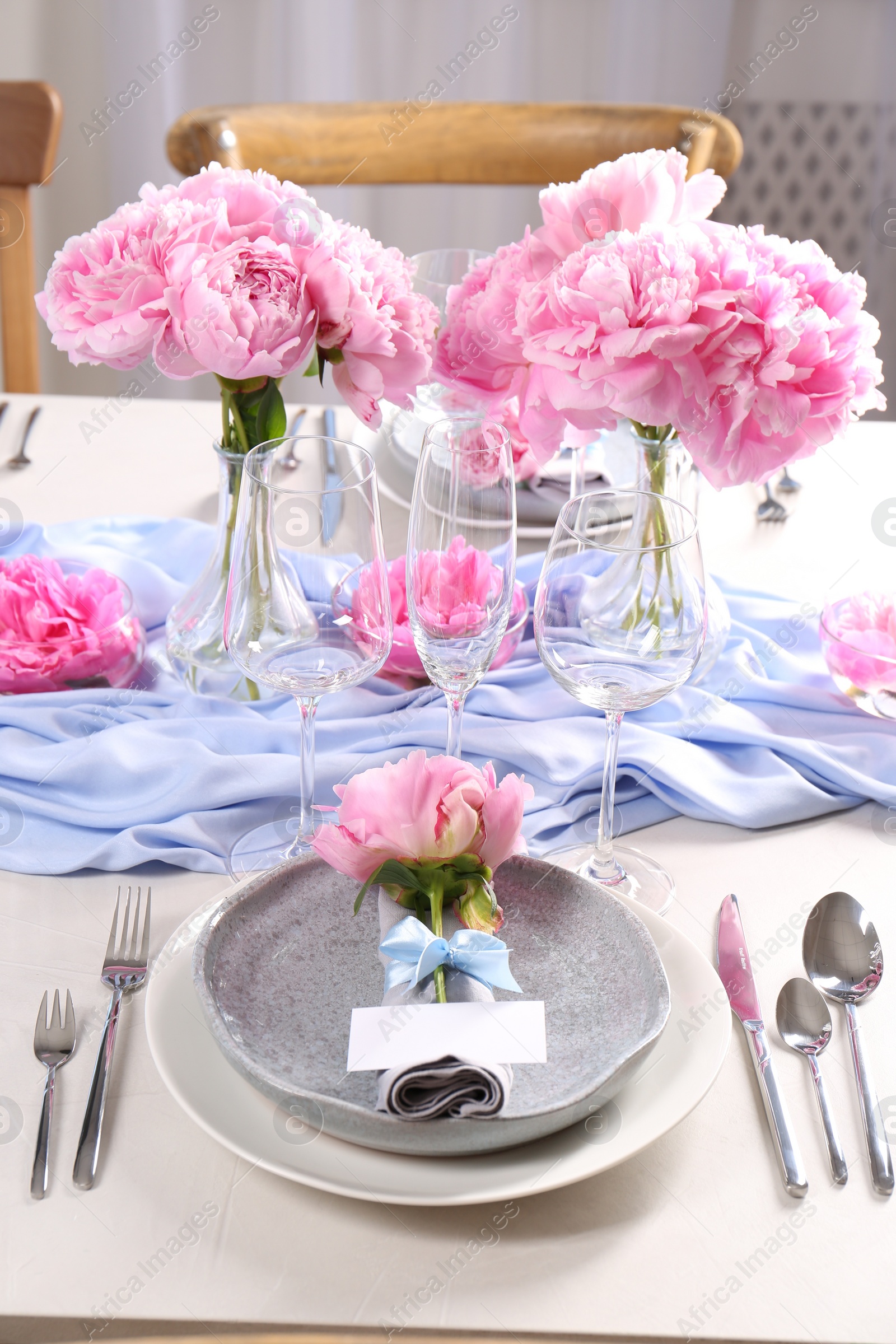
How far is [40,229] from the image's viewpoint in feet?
8.11

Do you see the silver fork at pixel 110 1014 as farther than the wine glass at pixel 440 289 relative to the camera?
No

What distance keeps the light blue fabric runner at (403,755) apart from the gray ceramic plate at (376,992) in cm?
12

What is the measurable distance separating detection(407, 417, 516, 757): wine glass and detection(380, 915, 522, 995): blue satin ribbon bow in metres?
0.18

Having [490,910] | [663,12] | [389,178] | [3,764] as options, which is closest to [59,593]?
[3,764]

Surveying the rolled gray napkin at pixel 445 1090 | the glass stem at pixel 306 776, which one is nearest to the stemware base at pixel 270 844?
the glass stem at pixel 306 776

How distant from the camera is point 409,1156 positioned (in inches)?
20.2

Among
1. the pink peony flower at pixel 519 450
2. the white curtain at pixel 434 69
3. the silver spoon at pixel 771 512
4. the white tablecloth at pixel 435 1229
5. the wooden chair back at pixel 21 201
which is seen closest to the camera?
the white tablecloth at pixel 435 1229

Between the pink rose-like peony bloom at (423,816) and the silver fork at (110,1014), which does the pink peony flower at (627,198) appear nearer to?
the pink rose-like peony bloom at (423,816)

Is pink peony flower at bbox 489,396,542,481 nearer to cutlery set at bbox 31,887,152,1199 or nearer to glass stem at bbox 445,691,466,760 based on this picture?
glass stem at bbox 445,691,466,760

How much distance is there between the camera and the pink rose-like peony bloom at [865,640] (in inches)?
34.6

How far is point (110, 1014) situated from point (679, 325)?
18.8 inches

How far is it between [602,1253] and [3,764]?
50 cm

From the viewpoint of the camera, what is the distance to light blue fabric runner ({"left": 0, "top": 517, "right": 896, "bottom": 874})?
2.51ft

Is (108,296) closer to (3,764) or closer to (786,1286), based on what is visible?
(3,764)
